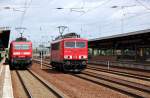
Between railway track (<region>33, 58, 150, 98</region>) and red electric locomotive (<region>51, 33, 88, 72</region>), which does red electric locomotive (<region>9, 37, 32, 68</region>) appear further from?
railway track (<region>33, 58, 150, 98</region>)

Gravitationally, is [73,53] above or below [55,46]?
below

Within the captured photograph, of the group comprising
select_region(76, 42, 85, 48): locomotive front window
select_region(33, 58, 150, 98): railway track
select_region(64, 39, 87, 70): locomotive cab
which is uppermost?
select_region(76, 42, 85, 48): locomotive front window

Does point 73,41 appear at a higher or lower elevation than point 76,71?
higher

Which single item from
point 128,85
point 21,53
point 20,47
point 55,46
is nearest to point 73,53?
point 55,46

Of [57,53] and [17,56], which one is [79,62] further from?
[17,56]

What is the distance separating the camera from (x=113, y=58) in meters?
56.6

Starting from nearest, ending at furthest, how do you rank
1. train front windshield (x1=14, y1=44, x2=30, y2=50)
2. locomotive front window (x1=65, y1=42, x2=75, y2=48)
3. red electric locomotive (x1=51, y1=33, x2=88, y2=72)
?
1. red electric locomotive (x1=51, y1=33, x2=88, y2=72)
2. locomotive front window (x1=65, y1=42, x2=75, y2=48)
3. train front windshield (x1=14, y1=44, x2=30, y2=50)

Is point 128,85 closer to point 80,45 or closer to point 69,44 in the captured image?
point 80,45

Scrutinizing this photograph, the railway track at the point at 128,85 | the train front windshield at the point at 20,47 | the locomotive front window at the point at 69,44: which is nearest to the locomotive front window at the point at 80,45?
the locomotive front window at the point at 69,44

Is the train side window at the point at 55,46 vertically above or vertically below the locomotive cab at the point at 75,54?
above

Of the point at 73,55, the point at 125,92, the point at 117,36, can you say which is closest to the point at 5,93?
the point at 125,92

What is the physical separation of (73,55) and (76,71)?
215 cm

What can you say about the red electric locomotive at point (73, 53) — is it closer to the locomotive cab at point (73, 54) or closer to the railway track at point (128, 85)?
the locomotive cab at point (73, 54)

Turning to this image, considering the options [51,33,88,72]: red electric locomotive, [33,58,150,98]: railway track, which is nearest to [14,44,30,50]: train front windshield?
[51,33,88,72]: red electric locomotive
